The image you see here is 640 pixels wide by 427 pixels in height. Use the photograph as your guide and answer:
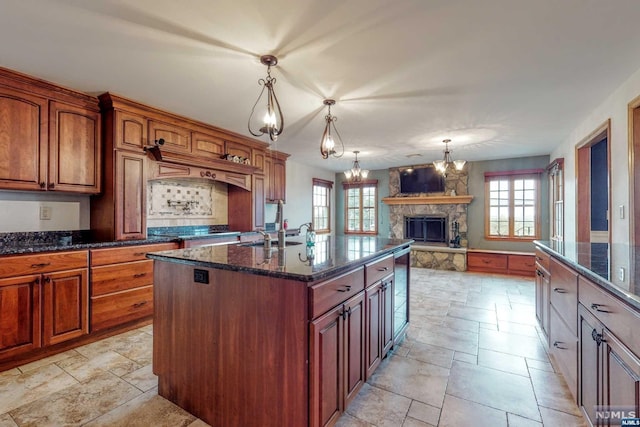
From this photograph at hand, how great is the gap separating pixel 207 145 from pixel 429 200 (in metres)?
5.01

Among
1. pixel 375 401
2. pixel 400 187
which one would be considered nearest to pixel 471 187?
pixel 400 187

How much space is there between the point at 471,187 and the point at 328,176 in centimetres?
354

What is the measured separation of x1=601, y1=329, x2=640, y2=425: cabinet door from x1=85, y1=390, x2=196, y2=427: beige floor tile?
2.11m

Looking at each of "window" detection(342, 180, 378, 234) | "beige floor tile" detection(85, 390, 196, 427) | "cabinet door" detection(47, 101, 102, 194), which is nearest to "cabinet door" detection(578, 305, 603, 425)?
"beige floor tile" detection(85, 390, 196, 427)

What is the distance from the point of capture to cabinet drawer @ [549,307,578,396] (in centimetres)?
175

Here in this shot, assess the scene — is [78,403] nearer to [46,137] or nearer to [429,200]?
[46,137]

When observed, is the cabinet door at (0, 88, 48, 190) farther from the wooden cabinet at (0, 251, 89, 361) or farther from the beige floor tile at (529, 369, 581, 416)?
the beige floor tile at (529, 369, 581, 416)

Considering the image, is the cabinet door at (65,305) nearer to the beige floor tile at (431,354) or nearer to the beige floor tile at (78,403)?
the beige floor tile at (78,403)

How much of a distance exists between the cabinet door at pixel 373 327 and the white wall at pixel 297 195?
4105 millimetres

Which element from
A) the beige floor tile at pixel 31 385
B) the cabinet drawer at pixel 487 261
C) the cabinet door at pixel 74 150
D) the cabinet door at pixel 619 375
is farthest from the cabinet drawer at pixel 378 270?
the cabinet drawer at pixel 487 261

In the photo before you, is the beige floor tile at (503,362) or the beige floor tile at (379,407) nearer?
the beige floor tile at (379,407)

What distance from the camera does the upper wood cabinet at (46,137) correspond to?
249 centimetres

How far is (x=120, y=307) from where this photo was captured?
2.94 m

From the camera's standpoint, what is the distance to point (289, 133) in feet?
14.1
